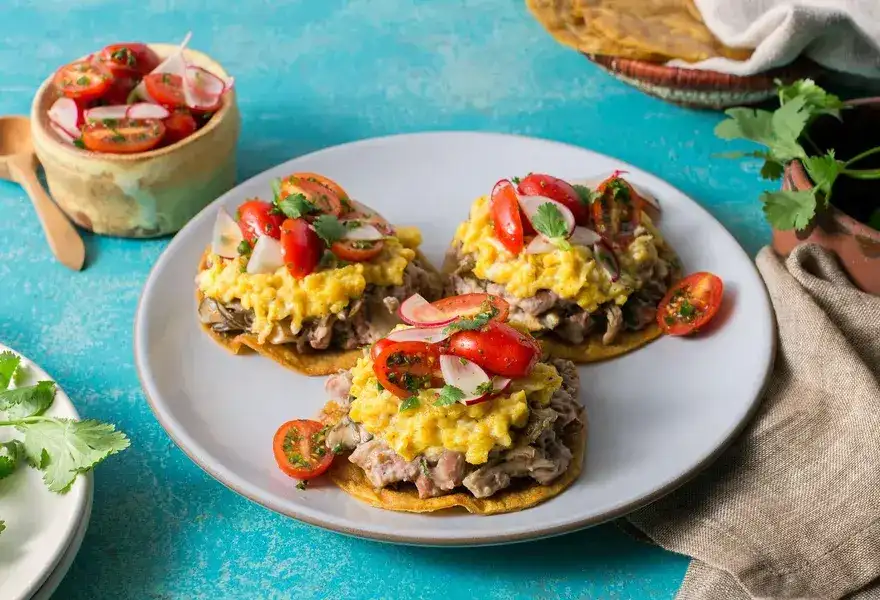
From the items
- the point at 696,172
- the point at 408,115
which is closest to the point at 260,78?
the point at 408,115

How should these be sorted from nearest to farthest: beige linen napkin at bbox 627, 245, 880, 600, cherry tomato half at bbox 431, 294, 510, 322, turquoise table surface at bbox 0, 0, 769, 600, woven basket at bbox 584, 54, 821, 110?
beige linen napkin at bbox 627, 245, 880, 600 < turquoise table surface at bbox 0, 0, 769, 600 < cherry tomato half at bbox 431, 294, 510, 322 < woven basket at bbox 584, 54, 821, 110

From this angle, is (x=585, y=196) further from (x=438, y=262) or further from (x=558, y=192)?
(x=438, y=262)

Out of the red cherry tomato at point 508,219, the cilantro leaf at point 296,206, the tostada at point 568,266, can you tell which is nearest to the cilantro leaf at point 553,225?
→ the tostada at point 568,266

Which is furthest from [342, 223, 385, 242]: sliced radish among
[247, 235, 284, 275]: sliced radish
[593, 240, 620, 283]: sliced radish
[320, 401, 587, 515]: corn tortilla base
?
[320, 401, 587, 515]: corn tortilla base

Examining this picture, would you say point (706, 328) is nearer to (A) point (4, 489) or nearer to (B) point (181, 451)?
(B) point (181, 451)

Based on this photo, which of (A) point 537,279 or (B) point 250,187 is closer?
(A) point 537,279

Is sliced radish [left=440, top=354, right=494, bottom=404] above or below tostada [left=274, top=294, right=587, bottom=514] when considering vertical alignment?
above

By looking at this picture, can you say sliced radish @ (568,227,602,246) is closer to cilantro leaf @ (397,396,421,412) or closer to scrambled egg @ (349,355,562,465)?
scrambled egg @ (349,355,562,465)
